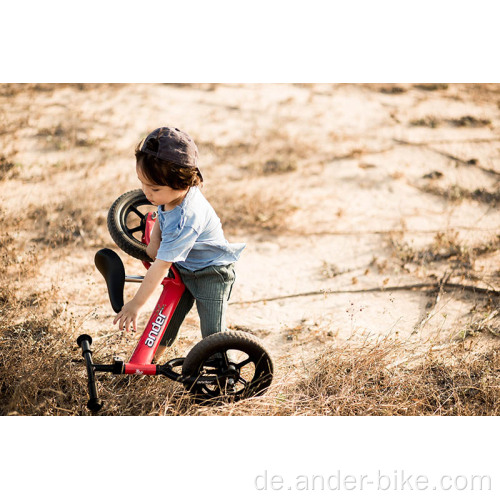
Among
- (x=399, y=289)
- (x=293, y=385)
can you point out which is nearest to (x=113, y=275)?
(x=293, y=385)

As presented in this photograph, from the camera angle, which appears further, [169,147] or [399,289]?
[399,289]

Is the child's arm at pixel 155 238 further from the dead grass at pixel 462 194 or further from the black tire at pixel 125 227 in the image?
the dead grass at pixel 462 194

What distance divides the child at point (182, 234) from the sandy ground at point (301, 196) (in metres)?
0.87

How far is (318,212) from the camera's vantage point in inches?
221

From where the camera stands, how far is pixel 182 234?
2674mm

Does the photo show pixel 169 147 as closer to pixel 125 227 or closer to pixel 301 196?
pixel 125 227

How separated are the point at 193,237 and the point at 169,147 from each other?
0.48 meters

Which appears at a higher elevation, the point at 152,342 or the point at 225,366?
the point at 152,342

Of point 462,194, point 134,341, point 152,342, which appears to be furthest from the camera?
point 462,194

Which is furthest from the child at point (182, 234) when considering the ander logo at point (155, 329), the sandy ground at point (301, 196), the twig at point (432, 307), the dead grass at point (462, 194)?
the dead grass at point (462, 194)

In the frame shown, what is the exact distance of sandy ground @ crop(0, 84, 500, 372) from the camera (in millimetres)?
4152

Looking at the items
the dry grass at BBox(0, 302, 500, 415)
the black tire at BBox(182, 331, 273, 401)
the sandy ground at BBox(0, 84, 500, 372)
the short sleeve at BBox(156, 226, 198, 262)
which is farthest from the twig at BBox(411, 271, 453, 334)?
the short sleeve at BBox(156, 226, 198, 262)

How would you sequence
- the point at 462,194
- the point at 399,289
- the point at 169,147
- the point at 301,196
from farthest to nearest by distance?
the point at 462,194
the point at 301,196
the point at 399,289
the point at 169,147

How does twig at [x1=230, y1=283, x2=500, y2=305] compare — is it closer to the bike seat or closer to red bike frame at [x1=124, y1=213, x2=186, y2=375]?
red bike frame at [x1=124, y1=213, x2=186, y2=375]
